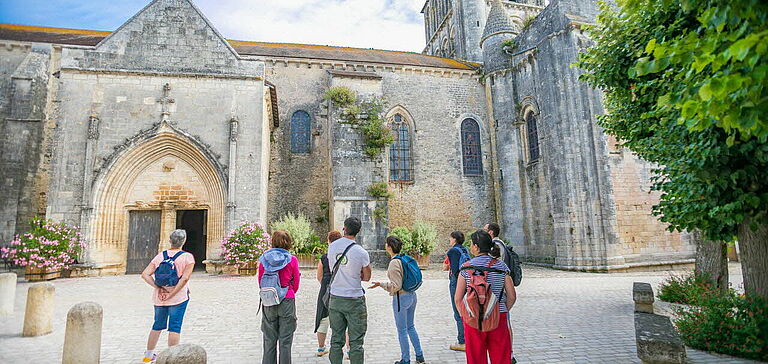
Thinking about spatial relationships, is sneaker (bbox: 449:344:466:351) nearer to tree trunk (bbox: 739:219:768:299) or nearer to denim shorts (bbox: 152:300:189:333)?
denim shorts (bbox: 152:300:189:333)

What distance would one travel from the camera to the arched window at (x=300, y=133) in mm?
17547

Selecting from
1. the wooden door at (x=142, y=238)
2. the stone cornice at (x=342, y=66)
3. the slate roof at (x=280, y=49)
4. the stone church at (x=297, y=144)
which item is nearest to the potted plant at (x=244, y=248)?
the stone church at (x=297, y=144)

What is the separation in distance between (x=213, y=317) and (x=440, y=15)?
28.3m

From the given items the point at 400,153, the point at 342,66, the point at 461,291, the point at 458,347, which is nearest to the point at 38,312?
the point at 458,347

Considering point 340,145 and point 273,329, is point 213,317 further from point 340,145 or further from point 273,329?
point 340,145

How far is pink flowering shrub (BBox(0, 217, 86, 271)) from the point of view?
9961 mm

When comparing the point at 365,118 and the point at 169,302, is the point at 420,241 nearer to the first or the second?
the point at 365,118

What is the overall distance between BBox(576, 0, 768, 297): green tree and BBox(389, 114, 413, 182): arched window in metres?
11.3

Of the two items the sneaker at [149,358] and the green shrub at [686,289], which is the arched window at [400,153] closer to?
the green shrub at [686,289]

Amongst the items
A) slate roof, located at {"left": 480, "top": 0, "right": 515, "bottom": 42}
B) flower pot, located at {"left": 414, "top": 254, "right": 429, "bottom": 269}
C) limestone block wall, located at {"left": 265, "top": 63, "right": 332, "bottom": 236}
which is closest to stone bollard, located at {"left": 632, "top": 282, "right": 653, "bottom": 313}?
flower pot, located at {"left": 414, "top": 254, "right": 429, "bottom": 269}

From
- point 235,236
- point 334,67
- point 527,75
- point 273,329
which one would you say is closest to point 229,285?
point 235,236

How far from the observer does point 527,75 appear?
17078 millimetres

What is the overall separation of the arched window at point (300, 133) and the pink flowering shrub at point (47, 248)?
29.0ft

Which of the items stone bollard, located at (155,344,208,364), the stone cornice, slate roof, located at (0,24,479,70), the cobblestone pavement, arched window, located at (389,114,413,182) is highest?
slate roof, located at (0,24,479,70)
